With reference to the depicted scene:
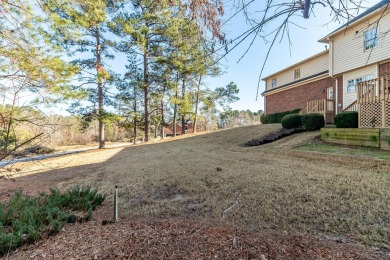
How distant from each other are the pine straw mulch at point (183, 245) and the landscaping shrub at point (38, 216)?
115mm

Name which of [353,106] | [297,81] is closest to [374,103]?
[353,106]

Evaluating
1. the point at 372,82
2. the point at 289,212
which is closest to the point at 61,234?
the point at 289,212

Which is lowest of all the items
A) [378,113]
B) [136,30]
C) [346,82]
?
[378,113]

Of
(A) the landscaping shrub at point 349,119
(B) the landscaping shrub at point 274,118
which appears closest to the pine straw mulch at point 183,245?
(A) the landscaping shrub at point 349,119

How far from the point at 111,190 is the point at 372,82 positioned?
10.3m

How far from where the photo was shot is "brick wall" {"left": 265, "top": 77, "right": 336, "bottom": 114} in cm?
1437

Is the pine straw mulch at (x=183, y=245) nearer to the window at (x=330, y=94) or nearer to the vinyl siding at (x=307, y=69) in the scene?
the window at (x=330, y=94)

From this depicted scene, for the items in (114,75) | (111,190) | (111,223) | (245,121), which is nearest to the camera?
(111,223)

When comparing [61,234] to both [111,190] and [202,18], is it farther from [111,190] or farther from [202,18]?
[202,18]

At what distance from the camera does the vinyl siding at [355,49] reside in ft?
32.6

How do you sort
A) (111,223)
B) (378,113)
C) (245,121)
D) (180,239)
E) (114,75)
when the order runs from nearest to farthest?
(180,239), (111,223), (378,113), (114,75), (245,121)

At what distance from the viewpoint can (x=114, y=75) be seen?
16.2 meters

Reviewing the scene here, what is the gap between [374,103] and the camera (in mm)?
7953

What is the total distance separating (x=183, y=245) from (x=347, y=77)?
1423 cm
